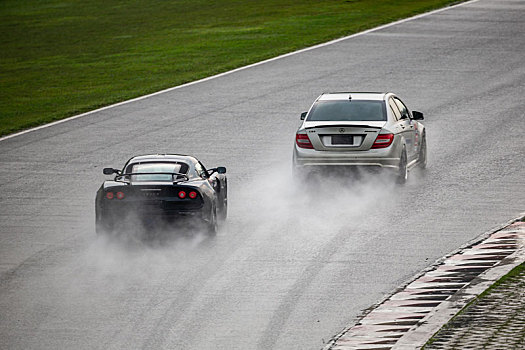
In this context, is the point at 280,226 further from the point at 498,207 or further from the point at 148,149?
the point at 148,149

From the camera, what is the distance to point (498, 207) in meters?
18.8

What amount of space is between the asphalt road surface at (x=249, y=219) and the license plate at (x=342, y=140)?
0.93 meters

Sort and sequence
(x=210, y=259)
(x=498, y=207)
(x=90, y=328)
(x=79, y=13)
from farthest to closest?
(x=79, y=13)
(x=498, y=207)
(x=210, y=259)
(x=90, y=328)

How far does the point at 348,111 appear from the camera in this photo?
2075cm

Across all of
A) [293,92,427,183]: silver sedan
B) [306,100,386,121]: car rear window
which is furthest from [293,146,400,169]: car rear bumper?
[306,100,386,121]: car rear window

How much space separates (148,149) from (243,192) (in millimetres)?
5476

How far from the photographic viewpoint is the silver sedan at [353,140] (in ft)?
64.8

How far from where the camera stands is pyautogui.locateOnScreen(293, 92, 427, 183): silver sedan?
19.8m

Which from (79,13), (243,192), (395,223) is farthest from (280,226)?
(79,13)

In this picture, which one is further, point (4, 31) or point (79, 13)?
point (79, 13)

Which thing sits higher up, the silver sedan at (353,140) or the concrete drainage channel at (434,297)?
the silver sedan at (353,140)

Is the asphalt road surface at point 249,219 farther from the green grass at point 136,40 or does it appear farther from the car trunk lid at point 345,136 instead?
the green grass at point 136,40

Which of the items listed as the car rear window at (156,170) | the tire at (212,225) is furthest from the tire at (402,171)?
the car rear window at (156,170)

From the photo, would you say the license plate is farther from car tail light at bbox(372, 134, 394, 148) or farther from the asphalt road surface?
the asphalt road surface
